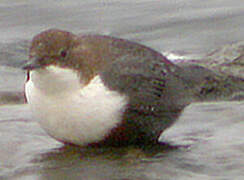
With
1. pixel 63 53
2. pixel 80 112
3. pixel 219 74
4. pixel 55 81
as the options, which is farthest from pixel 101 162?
pixel 219 74

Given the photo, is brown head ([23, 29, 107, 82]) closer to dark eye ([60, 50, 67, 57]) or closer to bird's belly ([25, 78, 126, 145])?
dark eye ([60, 50, 67, 57])

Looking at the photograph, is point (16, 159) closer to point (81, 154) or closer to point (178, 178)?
point (81, 154)

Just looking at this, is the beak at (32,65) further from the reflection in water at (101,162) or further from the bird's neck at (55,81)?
the reflection in water at (101,162)

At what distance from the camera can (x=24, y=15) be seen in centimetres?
1169

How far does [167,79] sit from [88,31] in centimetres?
Answer: 524

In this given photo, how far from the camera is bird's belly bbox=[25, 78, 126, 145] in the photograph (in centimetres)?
471

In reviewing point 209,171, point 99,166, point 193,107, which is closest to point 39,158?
point 99,166

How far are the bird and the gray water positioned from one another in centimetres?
19

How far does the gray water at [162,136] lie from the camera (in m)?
4.60

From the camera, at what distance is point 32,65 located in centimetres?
457

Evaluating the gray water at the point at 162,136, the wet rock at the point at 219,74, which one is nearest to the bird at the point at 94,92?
the gray water at the point at 162,136

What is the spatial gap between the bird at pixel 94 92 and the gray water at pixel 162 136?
7.4 inches

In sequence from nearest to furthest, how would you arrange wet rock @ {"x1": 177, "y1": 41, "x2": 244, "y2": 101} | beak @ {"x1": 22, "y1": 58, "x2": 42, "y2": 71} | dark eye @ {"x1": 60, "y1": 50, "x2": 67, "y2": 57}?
beak @ {"x1": 22, "y1": 58, "x2": 42, "y2": 71} < dark eye @ {"x1": 60, "y1": 50, "x2": 67, "y2": 57} < wet rock @ {"x1": 177, "y1": 41, "x2": 244, "y2": 101}

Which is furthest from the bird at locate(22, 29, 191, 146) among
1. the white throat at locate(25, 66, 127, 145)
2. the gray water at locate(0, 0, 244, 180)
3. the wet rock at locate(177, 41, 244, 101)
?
the wet rock at locate(177, 41, 244, 101)
